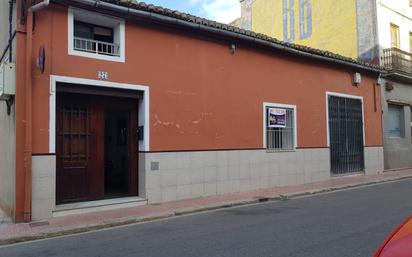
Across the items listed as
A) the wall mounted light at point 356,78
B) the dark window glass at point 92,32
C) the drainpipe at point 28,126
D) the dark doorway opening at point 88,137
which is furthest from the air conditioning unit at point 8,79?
the wall mounted light at point 356,78

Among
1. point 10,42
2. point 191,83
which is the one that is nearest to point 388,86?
point 191,83

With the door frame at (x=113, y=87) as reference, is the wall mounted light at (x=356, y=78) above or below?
above

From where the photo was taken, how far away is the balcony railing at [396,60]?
19047mm

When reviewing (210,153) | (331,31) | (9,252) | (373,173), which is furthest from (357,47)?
(9,252)

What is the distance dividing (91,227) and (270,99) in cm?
757

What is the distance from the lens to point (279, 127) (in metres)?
13.9

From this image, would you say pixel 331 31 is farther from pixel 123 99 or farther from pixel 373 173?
pixel 123 99

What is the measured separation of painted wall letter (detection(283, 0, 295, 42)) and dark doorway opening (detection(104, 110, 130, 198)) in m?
15.4

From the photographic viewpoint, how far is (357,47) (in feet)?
65.7

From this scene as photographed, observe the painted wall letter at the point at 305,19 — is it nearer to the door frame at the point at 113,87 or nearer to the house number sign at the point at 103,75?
the door frame at the point at 113,87

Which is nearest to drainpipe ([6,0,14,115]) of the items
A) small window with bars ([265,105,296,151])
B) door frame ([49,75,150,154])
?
door frame ([49,75,150,154])

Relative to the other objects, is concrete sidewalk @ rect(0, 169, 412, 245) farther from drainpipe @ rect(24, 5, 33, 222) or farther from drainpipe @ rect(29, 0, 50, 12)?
drainpipe @ rect(29, 0, 50, 12)

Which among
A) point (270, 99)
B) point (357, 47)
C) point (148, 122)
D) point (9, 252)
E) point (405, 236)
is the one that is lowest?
point (9, 252)

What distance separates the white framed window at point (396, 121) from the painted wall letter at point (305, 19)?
591cm
